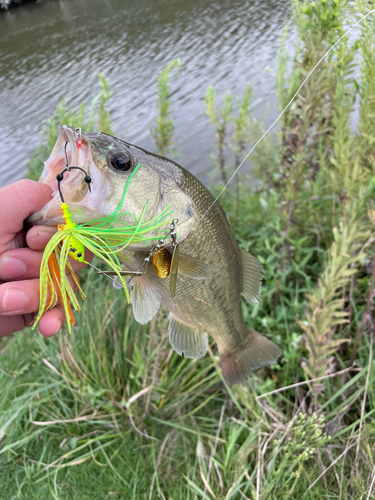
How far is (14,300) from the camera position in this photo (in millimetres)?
1331

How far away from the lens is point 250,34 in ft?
42.0

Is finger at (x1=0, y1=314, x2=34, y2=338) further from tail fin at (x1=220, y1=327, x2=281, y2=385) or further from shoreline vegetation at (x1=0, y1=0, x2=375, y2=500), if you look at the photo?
tail fin at (x1=220, y1=327, x2=281, y2=385)

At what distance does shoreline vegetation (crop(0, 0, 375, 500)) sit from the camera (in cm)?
206

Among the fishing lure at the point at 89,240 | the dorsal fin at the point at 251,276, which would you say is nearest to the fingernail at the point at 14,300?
the fishing lure at the point at 89,240

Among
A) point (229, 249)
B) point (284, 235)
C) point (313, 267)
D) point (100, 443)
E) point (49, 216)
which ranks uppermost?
point (49, 216)

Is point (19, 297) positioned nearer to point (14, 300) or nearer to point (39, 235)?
point (14, 300)

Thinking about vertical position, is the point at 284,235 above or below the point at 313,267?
above

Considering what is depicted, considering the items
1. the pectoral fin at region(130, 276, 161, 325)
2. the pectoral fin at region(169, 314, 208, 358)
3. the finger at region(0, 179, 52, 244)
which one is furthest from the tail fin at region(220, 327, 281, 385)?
the finger at region(0, 179, 52, 244)

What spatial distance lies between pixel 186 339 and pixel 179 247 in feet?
1.97

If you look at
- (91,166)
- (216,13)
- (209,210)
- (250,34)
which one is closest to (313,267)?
(209,210)

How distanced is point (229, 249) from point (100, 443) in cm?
184

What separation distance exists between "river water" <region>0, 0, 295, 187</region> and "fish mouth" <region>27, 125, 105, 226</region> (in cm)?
305

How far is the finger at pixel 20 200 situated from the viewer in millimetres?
1311

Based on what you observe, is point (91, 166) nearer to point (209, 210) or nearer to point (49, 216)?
point (49, 216)
